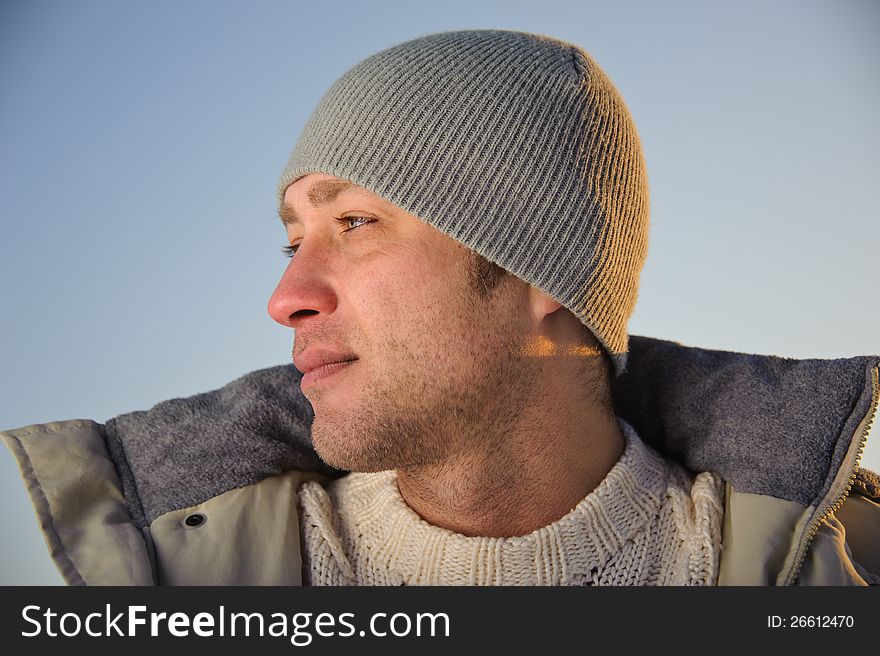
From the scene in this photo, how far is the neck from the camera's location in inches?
77.3

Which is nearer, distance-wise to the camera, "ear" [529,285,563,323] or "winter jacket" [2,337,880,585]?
"winter jacket" [2,337,880,585]

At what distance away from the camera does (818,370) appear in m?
2.14

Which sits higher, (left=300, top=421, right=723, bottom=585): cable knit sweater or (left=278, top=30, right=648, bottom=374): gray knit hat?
(left=278, top=30, right=648, bottom=374): gray knit hat

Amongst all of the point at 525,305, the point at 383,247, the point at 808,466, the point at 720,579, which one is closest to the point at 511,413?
the point at 525,305

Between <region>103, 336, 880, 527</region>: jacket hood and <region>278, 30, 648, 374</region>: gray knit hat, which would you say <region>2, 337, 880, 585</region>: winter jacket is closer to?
<region>103, 336, 880, 527</region>: jacket hood

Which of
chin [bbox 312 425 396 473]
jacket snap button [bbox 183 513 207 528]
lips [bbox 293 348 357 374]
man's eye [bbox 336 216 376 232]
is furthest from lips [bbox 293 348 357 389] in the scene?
jacket snap button [bbox 183 513 207 528]

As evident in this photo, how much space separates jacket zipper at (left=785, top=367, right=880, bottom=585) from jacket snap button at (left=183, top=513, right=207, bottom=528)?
1508mm

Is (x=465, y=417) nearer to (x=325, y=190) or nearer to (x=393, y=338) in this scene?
(x=393, y=338)

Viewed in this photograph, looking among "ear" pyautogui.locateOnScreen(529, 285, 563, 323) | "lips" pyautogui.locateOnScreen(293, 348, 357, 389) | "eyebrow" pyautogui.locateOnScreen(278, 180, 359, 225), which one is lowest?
"lips" pyautogui.locateOnScreen(293, 348, 357, 389)

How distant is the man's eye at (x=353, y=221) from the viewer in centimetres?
195

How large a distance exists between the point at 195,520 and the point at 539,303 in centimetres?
108

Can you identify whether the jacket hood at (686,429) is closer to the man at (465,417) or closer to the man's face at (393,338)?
the man at (465,417)

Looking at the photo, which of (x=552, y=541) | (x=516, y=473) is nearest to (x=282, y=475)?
(x=516, y=473)

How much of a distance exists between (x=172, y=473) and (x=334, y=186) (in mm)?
896
